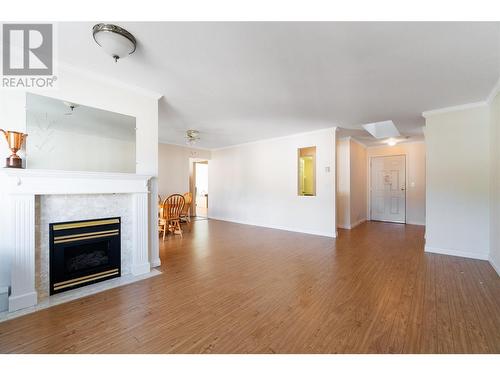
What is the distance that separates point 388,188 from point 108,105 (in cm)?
760

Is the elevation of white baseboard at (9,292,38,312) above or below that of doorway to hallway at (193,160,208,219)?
below

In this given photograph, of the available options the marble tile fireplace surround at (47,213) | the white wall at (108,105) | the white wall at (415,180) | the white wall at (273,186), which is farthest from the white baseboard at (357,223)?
the marble tile fireplace surround at (47,213)

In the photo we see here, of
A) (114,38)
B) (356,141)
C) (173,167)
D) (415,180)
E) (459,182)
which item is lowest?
(459,182)

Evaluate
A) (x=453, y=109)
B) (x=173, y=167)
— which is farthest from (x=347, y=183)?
(x=173, y=167)

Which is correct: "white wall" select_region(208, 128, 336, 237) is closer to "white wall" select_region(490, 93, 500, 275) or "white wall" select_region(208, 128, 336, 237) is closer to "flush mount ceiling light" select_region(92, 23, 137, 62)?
"white wall" select_region(490, 93, 500, 275)

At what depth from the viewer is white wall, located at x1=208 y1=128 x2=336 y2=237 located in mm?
5117

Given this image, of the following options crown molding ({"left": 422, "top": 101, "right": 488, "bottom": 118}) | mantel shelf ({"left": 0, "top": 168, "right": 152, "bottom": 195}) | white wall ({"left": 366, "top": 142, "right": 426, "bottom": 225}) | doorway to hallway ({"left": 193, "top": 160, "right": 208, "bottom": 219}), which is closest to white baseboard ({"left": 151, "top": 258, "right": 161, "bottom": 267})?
mantel shelf ({"left": 0, "top": 168, "right": 152, "bottom": 195})

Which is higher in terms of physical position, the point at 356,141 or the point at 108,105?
the point at 356,141

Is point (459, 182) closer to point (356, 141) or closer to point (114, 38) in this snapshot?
point (356, 141)

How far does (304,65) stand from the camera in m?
2.34

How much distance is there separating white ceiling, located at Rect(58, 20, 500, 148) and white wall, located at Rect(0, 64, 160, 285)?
0.15m

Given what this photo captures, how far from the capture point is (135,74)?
253cm

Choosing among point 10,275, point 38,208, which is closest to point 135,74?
point 38,208

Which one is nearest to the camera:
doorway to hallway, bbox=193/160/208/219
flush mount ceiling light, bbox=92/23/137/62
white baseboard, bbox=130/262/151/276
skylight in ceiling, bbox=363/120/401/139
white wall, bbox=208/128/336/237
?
flush mount ceiling light, bbox=92/23/137/62
